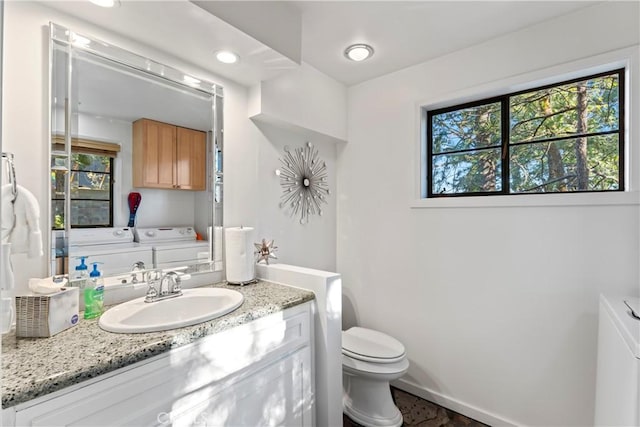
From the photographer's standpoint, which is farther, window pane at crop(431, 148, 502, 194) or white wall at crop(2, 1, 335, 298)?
window pane at crop(431, 148, 502, 194)

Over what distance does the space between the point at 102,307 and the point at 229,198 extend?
84cm

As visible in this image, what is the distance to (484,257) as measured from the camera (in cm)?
199

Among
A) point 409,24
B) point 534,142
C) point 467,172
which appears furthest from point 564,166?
point 409,24

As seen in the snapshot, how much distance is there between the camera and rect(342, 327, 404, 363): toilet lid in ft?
6.17

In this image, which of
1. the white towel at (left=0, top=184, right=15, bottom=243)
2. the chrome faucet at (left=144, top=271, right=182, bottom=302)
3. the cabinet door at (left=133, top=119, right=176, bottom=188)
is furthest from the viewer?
the cabinet door at (left=133, top=119, right=176, bottom=188)

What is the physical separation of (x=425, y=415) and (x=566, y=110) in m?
2.01

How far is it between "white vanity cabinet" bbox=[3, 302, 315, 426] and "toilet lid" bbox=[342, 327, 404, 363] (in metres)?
0.40

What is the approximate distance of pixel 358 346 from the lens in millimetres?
2023

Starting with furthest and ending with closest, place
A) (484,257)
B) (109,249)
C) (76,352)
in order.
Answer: (484,257)
(109,249)
(76,352)

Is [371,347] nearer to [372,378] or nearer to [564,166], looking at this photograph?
[372,378]

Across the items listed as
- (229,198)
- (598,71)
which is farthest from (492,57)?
(229,198)

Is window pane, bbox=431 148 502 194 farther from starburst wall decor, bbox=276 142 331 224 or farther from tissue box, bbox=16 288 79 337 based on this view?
tissue box, bbox=16 288 79 337

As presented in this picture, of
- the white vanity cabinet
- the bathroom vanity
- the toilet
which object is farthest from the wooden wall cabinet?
the toilet

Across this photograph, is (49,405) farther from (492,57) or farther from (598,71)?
(598,71)
